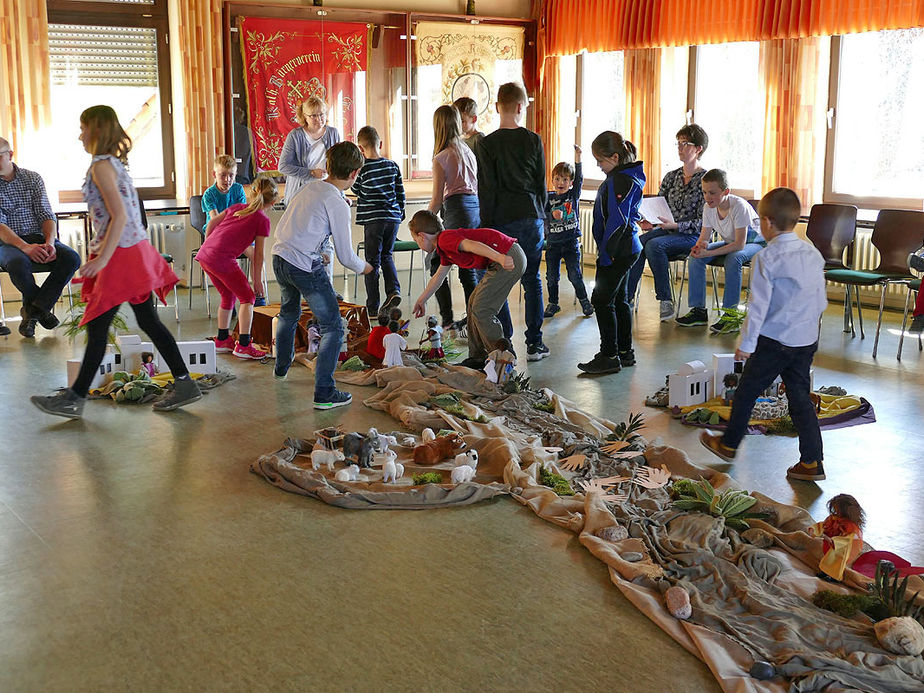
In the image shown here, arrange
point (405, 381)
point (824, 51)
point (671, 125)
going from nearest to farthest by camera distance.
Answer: point (405, 381)
point (824, 51)
point (671, 125)

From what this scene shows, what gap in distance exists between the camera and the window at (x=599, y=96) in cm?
1088

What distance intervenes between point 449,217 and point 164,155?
169 inches

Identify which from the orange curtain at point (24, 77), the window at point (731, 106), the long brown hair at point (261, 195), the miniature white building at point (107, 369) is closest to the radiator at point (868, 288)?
the window at point (731, 106)

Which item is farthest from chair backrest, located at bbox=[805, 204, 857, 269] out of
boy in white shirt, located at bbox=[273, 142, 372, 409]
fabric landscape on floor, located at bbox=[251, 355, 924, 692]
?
boy in white shirt, located at bbox=[273, 142, 372, 409]

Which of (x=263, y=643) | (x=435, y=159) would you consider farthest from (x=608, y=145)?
(x=263, y=643)

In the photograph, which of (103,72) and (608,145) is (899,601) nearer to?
(608,145)

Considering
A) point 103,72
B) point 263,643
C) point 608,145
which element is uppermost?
point 103,72

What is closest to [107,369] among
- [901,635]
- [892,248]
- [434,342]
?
[434,342]

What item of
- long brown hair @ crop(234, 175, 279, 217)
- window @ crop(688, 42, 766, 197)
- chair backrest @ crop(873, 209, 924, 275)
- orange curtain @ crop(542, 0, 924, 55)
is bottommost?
chair backrest @ crop(873, 209, 924, 275)

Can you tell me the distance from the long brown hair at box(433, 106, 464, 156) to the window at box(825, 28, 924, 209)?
4.02 metres

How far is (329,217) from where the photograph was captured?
16.4ft

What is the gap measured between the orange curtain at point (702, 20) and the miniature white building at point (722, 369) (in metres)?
3.91

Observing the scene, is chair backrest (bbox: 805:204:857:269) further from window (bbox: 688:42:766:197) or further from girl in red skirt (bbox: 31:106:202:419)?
girl in red skirt (bbox: 31:106:202:419)

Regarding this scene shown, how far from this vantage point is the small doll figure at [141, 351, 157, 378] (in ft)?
18.8
